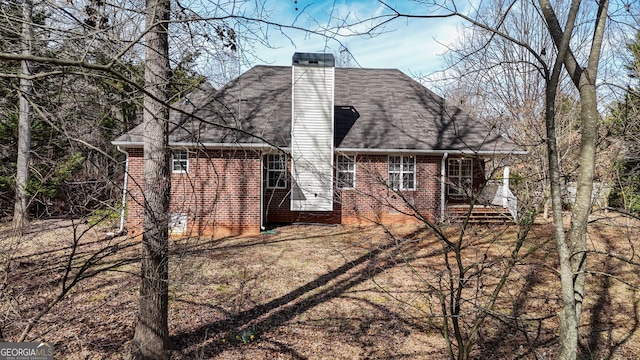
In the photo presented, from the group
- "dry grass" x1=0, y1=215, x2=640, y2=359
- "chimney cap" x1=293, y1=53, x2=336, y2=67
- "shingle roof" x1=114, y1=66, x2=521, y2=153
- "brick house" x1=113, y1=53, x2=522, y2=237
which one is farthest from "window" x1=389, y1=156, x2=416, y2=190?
"dry grass" x1=0, y1=215, x2=640, y2=359

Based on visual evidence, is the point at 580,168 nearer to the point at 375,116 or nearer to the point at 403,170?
the point at 403,170

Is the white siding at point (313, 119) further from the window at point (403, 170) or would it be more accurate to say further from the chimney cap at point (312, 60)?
the window at point (403, 170)

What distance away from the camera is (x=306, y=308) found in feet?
21.6

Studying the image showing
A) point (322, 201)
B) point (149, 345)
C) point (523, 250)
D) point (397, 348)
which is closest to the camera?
point (149, 345)

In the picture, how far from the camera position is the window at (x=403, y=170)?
526 inches

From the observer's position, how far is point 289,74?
15.9m

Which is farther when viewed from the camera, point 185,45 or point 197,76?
point 197,76

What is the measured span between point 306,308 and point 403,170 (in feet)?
26.8

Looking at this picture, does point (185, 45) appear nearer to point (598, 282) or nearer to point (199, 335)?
point (199, 335)

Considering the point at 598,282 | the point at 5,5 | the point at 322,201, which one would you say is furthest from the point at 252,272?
the point at 598,282

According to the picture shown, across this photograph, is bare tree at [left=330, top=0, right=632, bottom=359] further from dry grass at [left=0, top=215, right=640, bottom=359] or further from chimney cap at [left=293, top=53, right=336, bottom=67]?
chimney cap at [left=293, top=53, right=336, bottom=67]

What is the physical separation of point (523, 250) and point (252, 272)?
7007 mm

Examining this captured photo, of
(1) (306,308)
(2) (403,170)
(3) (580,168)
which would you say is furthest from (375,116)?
(3) (580,168)

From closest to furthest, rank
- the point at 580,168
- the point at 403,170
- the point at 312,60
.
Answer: the point at 580,168, the point at 312,60, the point at 403,170
